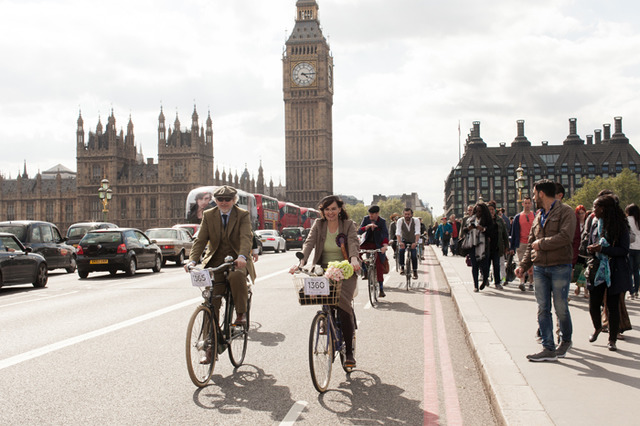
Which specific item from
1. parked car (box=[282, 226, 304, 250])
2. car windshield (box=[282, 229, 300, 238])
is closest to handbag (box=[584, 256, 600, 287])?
parked car (box=[282, 226, 304, 250])

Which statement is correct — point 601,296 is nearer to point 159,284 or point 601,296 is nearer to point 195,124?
point 159,284

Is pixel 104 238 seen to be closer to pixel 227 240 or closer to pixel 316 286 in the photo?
pixel 227 240

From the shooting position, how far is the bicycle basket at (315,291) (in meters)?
5.49

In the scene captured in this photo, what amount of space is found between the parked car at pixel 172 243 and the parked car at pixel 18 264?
25.4 ft

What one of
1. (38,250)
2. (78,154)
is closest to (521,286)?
(38,250)

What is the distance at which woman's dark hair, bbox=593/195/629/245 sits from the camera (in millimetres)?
7070

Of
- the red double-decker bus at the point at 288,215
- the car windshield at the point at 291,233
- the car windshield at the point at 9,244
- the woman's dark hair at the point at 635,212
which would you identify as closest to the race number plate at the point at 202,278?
the woman's dark hair at the point at 635,212

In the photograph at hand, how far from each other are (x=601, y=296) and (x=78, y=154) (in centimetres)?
10703

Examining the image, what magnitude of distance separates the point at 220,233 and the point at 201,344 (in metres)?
1.27

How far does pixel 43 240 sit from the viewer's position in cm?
2014

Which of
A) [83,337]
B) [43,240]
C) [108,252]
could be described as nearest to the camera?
[83,337]

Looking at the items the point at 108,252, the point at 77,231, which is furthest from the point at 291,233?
the point at 108,252

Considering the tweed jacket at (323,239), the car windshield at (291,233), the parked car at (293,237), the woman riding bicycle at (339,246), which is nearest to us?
the woman riding bicycle at (339,246)

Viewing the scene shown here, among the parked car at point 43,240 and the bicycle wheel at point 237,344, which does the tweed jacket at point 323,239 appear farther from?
the parked car at point 43,240
